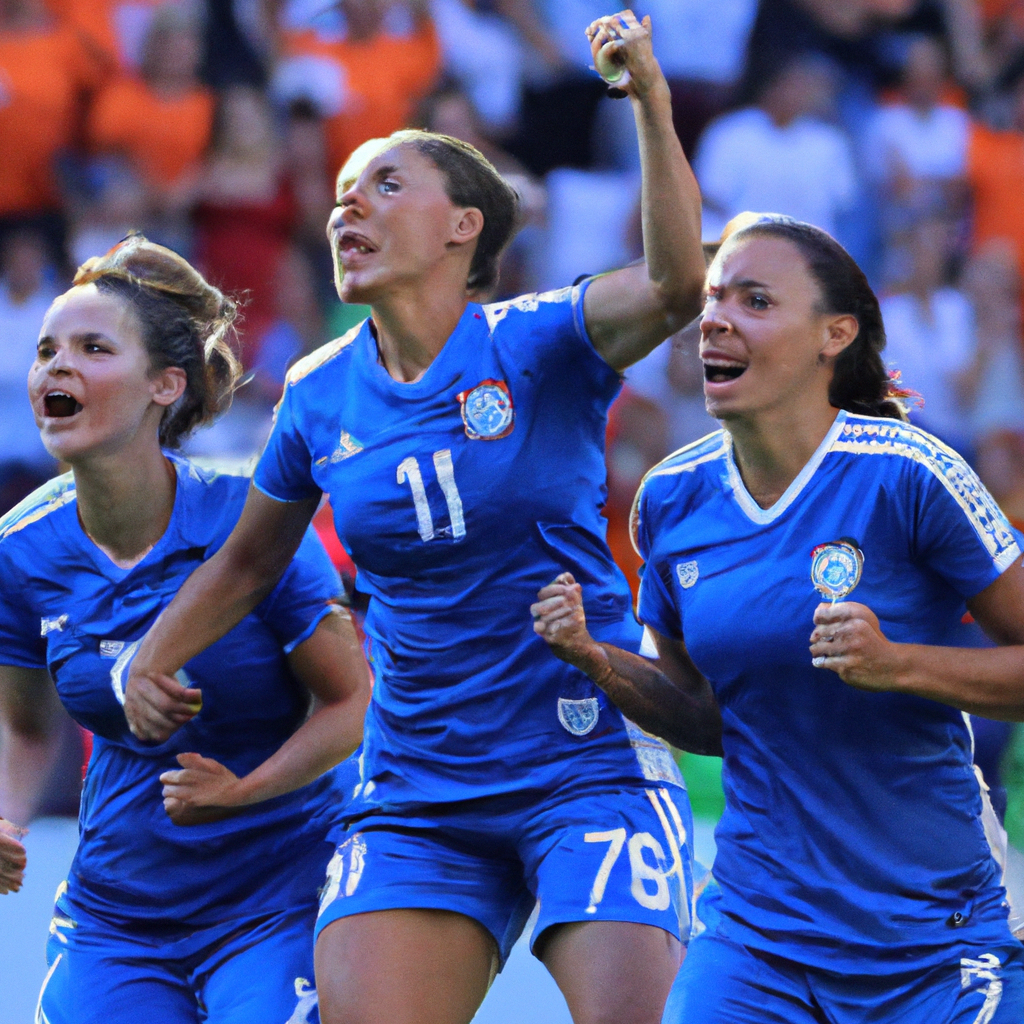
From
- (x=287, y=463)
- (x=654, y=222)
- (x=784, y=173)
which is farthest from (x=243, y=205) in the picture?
(x=654, y=222)

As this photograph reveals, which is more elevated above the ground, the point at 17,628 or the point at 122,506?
the point at 122,506

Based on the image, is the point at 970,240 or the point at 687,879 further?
the point at 970,240

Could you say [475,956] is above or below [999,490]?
below

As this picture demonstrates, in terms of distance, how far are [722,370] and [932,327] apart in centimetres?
400

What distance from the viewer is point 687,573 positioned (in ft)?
8.40

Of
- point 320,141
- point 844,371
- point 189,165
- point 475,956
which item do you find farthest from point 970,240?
point 475,956

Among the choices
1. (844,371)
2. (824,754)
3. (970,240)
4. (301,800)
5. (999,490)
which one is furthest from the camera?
(970,240)

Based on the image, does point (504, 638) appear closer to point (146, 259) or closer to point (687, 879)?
point (687, 879)

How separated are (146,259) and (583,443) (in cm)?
105

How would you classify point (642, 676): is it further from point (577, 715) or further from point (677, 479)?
point (677, 479)

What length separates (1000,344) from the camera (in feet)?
20.2

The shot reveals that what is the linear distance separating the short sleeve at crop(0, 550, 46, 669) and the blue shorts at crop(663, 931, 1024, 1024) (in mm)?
1398

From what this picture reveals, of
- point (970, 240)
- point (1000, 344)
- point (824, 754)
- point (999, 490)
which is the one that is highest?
point (970, 240)

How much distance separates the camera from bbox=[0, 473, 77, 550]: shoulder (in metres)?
3.02
